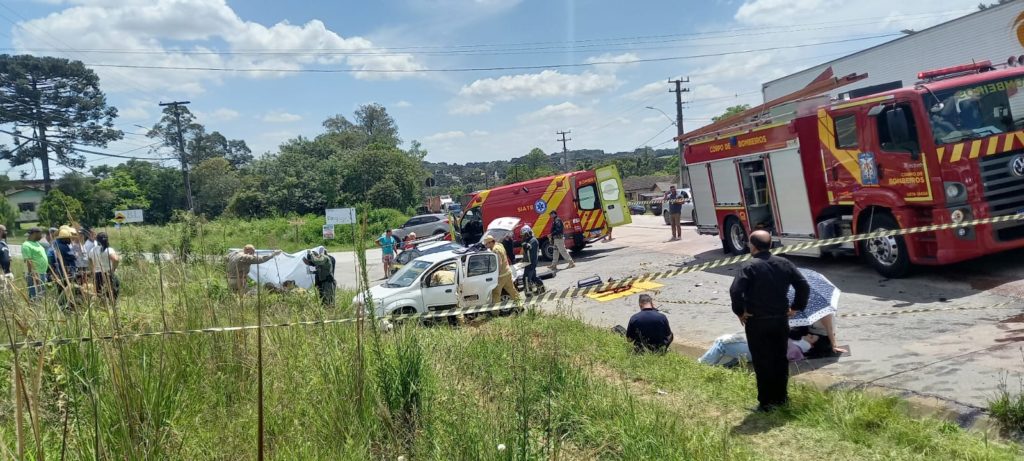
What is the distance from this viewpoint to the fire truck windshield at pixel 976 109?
8.41 m

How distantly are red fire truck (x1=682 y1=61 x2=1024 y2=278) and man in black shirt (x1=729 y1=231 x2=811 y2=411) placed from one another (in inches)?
210

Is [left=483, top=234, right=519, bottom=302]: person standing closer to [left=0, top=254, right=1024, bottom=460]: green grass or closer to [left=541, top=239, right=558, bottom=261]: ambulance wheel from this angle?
[left=0, top=254, right=1024, bottom=460]: green grass

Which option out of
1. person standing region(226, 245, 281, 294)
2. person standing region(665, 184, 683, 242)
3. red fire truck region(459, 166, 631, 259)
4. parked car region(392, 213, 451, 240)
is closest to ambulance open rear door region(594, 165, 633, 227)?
red fire truck region(459, 166, 631, 259)

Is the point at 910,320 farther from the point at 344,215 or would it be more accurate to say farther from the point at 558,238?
the point at 558,238

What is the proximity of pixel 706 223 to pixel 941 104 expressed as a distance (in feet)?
21.8

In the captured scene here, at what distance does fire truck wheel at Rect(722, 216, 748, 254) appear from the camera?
43.8 feet

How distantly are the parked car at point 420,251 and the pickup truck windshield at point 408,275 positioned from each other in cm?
396

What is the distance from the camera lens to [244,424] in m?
3.55

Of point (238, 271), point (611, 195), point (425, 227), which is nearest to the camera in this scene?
point (238, 271)

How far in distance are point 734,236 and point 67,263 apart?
474 inches

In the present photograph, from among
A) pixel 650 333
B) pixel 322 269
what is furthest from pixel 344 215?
pixel 322 269

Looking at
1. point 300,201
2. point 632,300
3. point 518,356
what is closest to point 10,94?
point 300,201

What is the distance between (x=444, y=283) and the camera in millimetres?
10789

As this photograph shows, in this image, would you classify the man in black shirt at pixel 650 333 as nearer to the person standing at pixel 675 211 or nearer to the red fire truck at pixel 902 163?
the red fire truck at pixel 902 163
